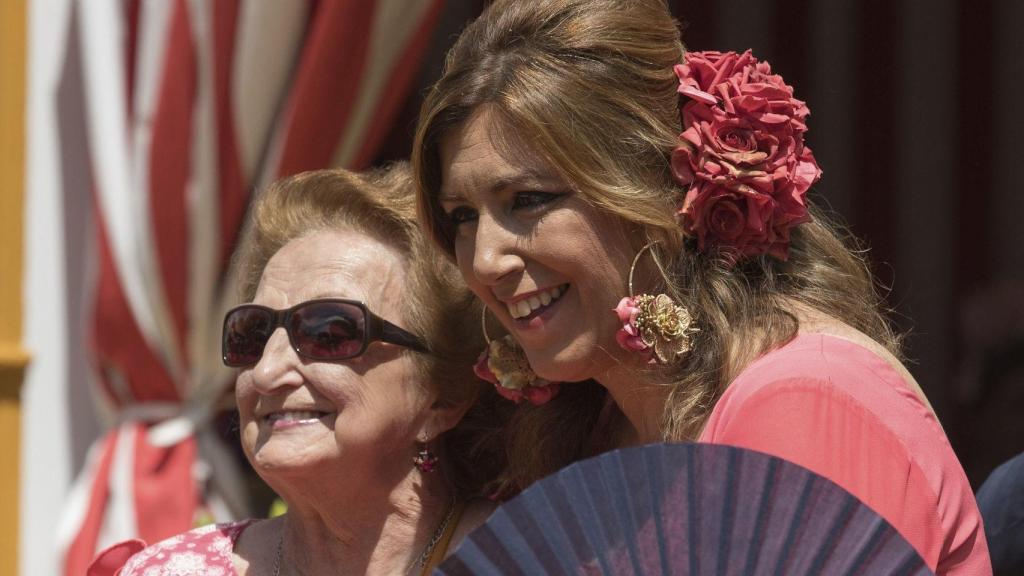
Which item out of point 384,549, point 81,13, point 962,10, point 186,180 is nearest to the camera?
point 384,549

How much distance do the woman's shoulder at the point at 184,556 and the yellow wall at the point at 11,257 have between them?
1.00 metres

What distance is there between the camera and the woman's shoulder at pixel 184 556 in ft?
8.93

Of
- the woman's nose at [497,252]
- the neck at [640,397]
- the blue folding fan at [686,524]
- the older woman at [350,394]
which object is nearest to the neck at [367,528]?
the older woman at [350,394]

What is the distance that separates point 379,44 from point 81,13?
118 centimetres

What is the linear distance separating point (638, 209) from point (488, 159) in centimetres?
Answer: 23

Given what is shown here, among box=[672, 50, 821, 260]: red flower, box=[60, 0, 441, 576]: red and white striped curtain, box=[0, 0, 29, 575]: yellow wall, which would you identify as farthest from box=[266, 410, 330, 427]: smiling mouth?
box=[60, 0, 441, 576]: red and white striped curtain

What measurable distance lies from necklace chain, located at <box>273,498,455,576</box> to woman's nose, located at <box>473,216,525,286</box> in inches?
23.3

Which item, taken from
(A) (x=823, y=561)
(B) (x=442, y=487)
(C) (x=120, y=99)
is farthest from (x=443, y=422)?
(C) (x=120, y=99)

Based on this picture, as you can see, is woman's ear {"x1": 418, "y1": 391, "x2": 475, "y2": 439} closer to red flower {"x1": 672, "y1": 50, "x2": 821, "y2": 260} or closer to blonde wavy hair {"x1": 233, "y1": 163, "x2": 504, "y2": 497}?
blonde wavy hair {"x1": 233, "y1": 163, "x2": 504, "y2": 497}

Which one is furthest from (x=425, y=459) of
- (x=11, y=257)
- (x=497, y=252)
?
(x=11, y=257)

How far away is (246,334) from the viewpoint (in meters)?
2.71

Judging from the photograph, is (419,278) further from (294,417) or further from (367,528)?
(367,528)

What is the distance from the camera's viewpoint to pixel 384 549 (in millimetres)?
2689

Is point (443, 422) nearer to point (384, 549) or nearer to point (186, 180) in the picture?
point (384, 549)
